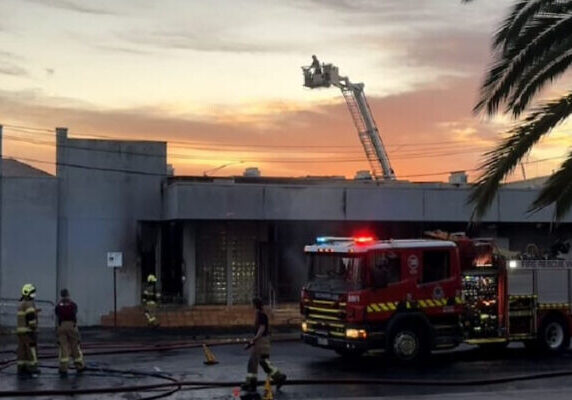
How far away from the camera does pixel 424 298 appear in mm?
17188

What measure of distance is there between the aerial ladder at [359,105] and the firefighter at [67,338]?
3254cm

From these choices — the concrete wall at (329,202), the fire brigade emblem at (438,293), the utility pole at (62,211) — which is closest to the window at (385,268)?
the fire brigade emblem at (438,293)

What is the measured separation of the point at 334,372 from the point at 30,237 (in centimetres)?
1466

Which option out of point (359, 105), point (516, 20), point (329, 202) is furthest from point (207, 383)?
point (359, 105)

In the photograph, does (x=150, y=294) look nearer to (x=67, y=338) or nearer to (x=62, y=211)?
(x=62, y=211)

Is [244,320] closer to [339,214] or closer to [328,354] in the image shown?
[339,214]

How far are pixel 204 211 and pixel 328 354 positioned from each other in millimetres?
9220

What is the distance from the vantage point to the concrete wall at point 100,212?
91.4ft

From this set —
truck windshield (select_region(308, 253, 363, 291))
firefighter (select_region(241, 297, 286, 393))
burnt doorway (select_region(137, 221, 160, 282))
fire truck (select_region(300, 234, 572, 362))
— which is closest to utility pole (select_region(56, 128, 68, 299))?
burnt doorway (select_region(137, 221, 160, 282))

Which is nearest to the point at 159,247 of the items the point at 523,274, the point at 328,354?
the point at 328,354

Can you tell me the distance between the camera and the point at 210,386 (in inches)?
551

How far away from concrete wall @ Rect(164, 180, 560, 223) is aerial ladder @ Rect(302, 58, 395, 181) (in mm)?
17926

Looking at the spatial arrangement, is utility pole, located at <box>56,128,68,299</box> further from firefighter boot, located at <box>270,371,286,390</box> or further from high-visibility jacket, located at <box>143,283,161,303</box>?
firefighter boot, located at <box>270,371,286,390</box>

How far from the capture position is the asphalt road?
13508mm
